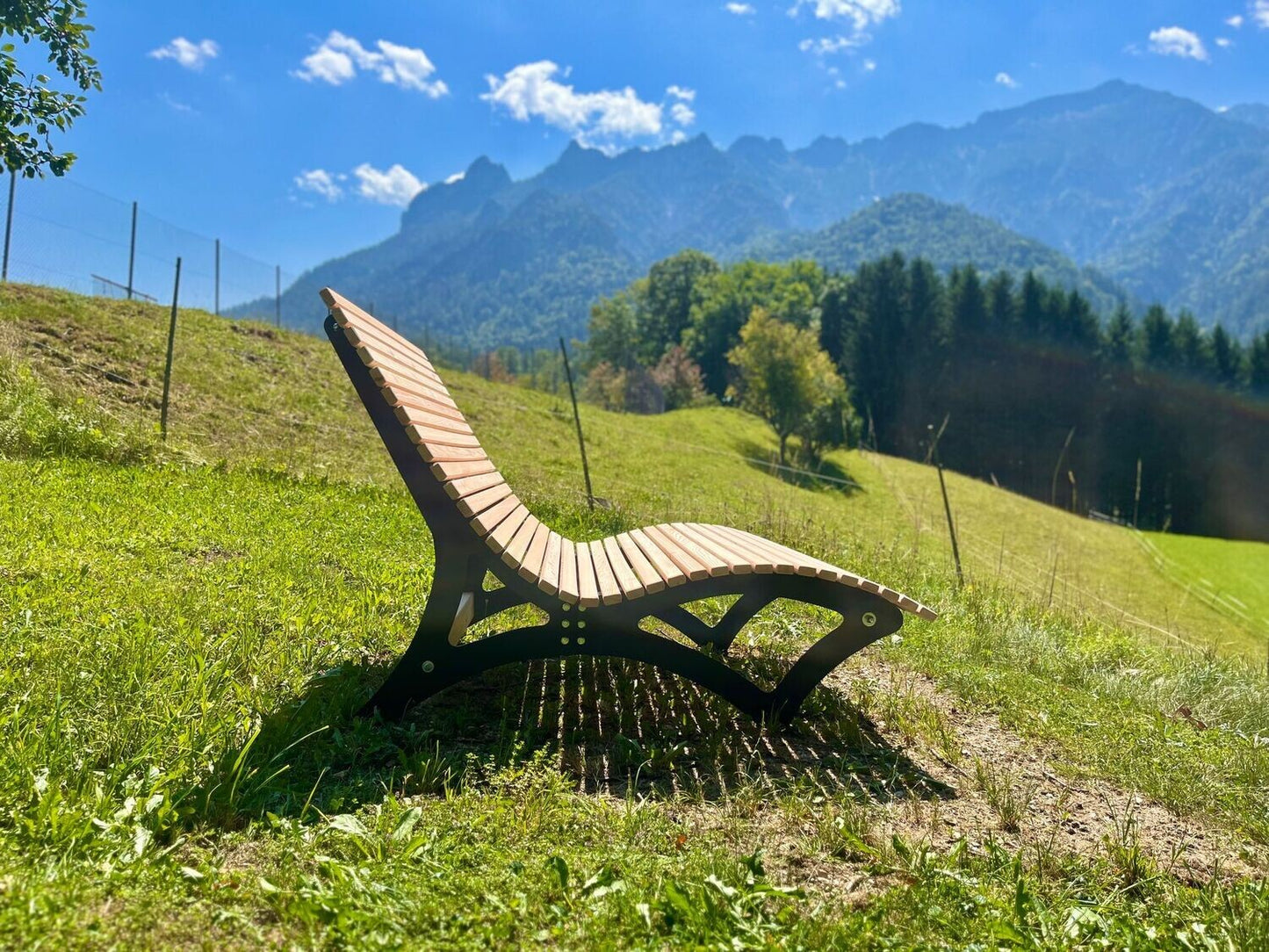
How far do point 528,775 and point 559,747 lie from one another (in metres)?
0.30

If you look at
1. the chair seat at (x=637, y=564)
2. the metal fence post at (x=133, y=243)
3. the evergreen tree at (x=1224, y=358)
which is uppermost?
the evergreen tree at (x=1224, y=358)

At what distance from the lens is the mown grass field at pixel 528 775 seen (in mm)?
1701

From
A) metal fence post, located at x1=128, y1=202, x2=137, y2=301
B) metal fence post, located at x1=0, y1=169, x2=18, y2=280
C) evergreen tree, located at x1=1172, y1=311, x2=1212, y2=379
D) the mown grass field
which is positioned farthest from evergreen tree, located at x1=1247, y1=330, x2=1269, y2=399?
metal fence post, located at x1=0, y1=169, x2=18, y2=280

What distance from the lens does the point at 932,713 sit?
3133 mm

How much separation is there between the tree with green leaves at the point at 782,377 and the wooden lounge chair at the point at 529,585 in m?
22.3

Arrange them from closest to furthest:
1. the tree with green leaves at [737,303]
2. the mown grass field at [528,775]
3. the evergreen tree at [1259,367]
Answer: the mown grass field at [528,775]
the evergreen tree at [1259,367]
the tree with green leaves at [737,303]

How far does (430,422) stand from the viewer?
263 centimetres

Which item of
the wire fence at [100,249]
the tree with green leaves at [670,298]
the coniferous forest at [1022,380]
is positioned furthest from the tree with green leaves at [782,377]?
the tree with green leaves at [670,298]

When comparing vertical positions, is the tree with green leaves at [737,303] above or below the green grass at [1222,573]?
above

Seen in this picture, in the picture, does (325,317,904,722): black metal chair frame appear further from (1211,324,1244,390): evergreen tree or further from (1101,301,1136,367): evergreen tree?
(1211,324,1244,390): evergreen tree

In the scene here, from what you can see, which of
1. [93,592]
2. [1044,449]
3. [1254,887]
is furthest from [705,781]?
[1044,449]

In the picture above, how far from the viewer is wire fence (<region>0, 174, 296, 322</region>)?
1340cm

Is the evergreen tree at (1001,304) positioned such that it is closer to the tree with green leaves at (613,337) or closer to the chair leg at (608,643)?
the tree with green leaves at (613,337)

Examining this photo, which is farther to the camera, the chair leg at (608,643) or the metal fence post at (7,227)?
the metal fence post at (7,227)
